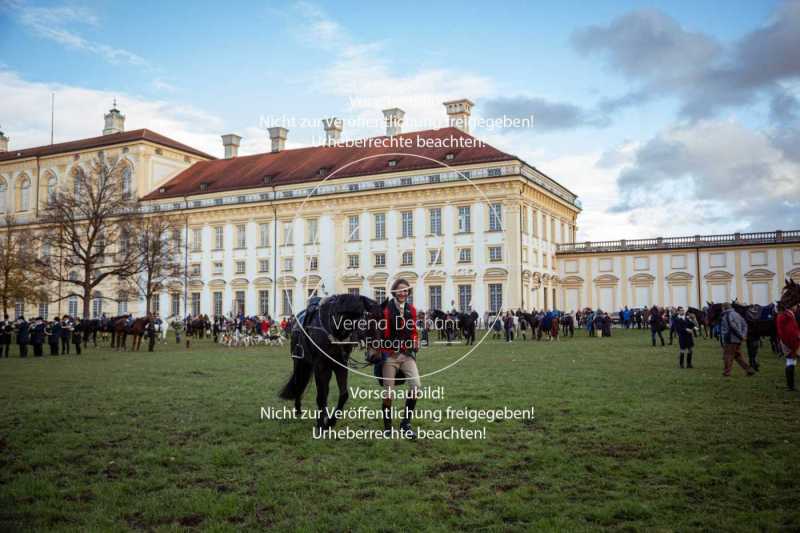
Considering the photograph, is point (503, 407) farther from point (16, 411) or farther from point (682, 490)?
point (16, 411)

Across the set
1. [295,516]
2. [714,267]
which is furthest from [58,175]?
[295,516]

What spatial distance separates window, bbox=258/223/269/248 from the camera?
5316 centimetres

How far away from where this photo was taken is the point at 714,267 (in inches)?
2068

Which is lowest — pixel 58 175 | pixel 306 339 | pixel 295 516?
pixel 295 516

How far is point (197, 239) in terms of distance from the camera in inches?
2245

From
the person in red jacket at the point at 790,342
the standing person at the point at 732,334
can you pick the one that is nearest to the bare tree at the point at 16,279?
the standing person at the point at 732,334

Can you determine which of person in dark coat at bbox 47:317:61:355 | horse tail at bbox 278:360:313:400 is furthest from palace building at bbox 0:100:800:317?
horse tail at bbox 278:360:313:400

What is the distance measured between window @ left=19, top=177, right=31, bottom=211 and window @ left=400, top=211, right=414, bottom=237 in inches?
1777

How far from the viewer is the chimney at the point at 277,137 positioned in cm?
6475

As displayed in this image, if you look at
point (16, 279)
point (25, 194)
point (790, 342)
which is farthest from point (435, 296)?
point (25, 194)

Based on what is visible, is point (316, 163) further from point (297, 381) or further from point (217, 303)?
point (297, 381)

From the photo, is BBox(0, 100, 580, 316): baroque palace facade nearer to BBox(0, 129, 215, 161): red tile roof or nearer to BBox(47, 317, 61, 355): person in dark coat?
BBox(0, 129, 215, 161): red tile roof

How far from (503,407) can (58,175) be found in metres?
68.6

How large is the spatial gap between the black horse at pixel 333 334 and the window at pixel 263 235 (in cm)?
4423
